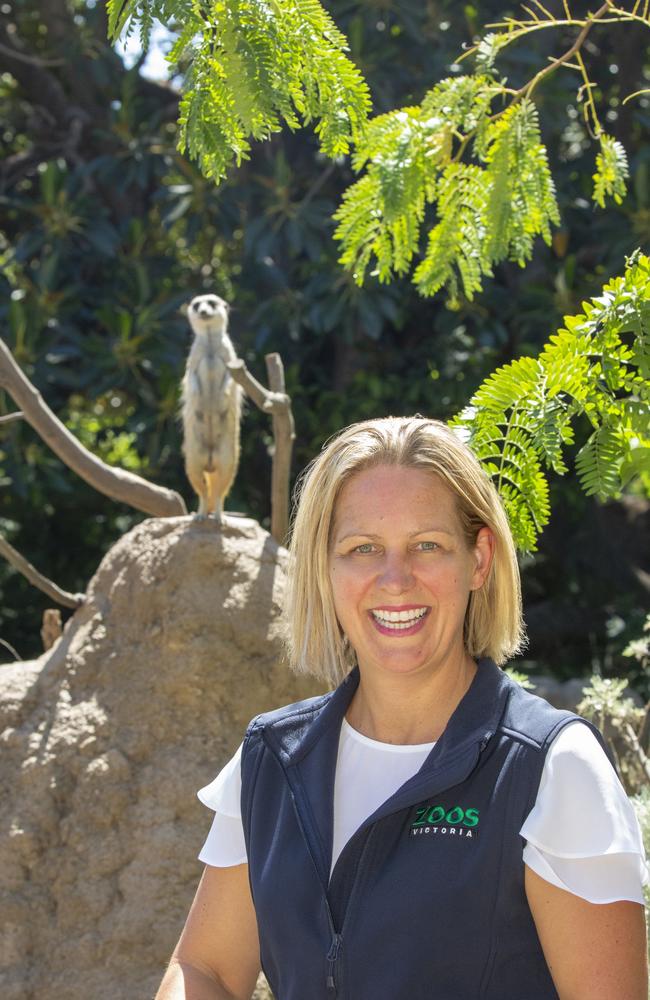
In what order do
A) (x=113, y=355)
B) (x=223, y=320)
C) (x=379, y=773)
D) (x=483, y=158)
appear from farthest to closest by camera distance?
(x=113, y=355)
(x=223, y=320)
(x=483, y=158)
(x=379, y=773)

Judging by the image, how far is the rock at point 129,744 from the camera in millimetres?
3656

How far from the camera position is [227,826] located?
79.4 inches

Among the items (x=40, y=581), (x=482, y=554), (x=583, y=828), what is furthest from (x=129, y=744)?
(x=583, y=828)

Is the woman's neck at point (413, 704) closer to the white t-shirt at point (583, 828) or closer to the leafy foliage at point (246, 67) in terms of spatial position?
the white t-shirt at point (583, 828)

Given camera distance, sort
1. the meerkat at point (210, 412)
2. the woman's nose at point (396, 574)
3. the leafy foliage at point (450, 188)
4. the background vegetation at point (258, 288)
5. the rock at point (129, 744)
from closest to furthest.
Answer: the woman's nose at point (396, 574)
the leafy foliage at point (450, 188)
the rock at point (129, 744)
the meerkat at point (210, 412)
the background vegetation at point (258, 288)

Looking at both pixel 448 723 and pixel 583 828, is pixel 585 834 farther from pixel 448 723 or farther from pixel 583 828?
pixel 448 723

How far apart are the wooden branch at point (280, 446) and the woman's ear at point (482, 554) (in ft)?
7.43

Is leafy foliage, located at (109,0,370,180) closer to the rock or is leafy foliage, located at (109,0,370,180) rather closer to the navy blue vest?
the navy blue vest

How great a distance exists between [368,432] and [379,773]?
0.58 metres

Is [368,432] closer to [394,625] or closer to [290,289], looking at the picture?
[394,625]

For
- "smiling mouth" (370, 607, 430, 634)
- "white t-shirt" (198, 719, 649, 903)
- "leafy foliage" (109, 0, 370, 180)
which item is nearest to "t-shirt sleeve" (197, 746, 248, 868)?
"white t-shirt" (198, 719, 649, 903)

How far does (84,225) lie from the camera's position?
753 centimetres

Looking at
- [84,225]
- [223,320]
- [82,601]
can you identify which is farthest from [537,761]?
[84,225]

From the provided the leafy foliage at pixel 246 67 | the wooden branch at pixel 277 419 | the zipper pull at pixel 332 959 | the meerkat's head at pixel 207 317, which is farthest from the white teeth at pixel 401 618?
the meerkat's head at pixel 207 317
